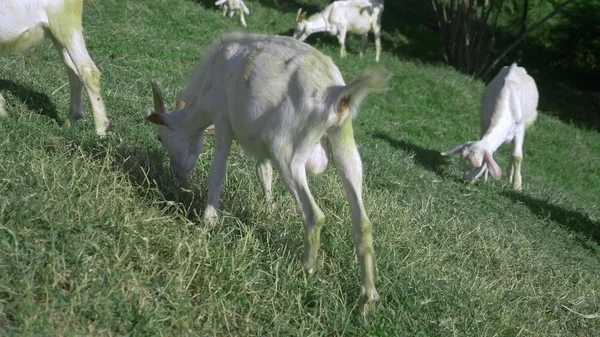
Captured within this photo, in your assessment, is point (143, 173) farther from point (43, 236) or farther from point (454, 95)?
point (454, 95)

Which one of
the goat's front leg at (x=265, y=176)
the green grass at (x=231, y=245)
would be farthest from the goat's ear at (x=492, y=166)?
the goat's front leg at (x=265, y=176)

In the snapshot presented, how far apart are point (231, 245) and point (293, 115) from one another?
1052mm

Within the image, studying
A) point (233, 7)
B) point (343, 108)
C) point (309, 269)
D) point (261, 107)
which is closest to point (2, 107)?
point (261, 107)

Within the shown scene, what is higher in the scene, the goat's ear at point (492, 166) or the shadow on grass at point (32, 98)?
the shadow on grass at point (32, 98)

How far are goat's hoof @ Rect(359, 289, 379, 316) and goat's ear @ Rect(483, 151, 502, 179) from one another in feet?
13.9

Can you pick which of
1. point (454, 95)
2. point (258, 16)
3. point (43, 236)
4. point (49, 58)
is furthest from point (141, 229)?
point (258, 16)

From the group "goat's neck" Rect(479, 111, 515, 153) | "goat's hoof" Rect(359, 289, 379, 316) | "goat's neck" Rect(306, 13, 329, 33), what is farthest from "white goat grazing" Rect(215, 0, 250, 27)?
"goat's hoof" Rect(359, 289, 379, 316)

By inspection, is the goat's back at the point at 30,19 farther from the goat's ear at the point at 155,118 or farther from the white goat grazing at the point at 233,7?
the white goat grazing at the point at 233,7

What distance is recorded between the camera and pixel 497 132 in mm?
10117

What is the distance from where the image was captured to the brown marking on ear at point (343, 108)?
4523 mm

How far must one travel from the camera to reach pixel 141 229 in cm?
478

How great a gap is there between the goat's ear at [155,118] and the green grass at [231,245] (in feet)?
1.29

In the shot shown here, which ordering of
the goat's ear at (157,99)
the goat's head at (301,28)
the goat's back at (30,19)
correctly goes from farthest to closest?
the goat's head at (301,28), the goat's back at (30,19), the goat's ear at (157,99)

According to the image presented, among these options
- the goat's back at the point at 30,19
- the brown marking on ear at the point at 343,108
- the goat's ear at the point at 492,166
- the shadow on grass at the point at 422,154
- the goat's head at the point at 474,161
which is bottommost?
the shadow on grass at the point at 422,154
